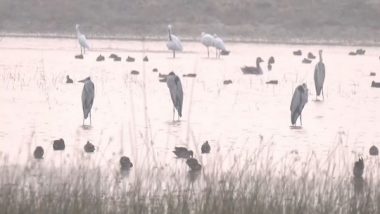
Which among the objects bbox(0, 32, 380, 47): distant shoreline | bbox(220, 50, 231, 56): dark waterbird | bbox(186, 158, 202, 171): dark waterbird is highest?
bbox(0, 32, 380, 47): distant shoreline

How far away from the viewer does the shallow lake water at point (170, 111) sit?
1404 cm

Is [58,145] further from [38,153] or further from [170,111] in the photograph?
[170,111]

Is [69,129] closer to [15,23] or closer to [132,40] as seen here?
[132,40]

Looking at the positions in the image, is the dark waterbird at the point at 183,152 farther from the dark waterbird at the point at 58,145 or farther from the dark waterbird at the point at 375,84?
the dark waterbird at the point at 375,84

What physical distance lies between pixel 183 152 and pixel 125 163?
3.72 feet

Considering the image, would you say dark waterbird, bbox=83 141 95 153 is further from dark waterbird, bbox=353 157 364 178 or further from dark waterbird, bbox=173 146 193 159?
dark waterbird, bbox=353 157 364 178

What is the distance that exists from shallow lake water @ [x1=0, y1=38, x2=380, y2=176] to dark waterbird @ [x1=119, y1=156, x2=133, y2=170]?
0.08 metres

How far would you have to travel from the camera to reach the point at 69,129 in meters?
16.1

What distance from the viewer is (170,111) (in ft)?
63.0

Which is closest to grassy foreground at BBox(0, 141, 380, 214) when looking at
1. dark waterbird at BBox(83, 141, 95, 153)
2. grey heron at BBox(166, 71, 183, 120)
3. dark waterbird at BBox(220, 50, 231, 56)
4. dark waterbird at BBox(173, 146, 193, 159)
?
dark waterbird at BBox(173, 146, 193, 159)

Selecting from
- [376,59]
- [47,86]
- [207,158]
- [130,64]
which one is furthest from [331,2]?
[207,158]

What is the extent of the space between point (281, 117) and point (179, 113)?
1879mm

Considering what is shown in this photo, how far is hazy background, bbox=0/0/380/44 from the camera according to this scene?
5431 cm

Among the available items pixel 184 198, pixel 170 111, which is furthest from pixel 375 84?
pixel 184 198
